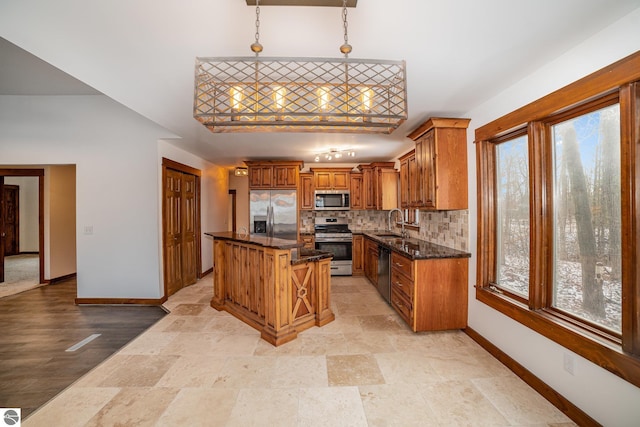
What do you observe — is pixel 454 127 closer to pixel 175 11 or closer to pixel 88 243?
pixel 175 11

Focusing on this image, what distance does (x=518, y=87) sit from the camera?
2143mm

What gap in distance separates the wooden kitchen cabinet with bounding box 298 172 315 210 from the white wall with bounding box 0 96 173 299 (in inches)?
105

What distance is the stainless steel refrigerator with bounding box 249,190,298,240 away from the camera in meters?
5.02

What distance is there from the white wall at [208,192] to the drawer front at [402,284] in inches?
137

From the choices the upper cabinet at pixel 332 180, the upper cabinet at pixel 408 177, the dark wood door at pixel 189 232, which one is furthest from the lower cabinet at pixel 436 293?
the dark wood door at pixel 189 232

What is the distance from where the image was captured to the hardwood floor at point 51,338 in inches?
77.8

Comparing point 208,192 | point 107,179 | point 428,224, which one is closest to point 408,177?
point 428,224

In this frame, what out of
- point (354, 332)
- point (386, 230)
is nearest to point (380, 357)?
point (354, 332)

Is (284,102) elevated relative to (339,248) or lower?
elevated

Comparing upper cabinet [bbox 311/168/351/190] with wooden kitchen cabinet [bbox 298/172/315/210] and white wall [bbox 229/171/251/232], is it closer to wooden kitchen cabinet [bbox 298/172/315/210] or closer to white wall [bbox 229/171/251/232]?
wooden kitchen cabinet [bbox 298/172/315/210]

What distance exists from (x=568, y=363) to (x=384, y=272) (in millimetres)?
2187

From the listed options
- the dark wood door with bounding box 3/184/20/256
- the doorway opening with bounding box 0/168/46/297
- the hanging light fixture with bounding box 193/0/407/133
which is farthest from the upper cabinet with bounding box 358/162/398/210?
the dark wood door with bounding box 3/184/20/256

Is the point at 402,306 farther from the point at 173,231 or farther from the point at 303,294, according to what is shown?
the point at 173,231

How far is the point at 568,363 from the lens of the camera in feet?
5.54
